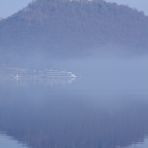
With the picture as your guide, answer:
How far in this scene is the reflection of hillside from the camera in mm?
11406

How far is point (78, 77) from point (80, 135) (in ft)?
82.8

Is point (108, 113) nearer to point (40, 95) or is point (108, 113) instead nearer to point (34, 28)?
point (40, 95)

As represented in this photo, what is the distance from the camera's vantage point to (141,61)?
47.2 meters

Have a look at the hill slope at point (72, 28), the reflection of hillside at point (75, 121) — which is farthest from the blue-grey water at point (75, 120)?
the hill slope at point (72, 28)

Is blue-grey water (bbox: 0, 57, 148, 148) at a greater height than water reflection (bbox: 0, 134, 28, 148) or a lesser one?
lesser

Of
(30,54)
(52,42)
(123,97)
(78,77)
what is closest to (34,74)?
(78,77)

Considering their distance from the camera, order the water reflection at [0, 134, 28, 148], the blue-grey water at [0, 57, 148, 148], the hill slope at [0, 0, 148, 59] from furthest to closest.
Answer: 1. the hill slope at [0, 0, 148, 59]
2. the blue-grey water at [0, 57, 148, 148]
3. the water reflection at [0, 134, 28, 148]

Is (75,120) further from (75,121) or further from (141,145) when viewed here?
(141,145)

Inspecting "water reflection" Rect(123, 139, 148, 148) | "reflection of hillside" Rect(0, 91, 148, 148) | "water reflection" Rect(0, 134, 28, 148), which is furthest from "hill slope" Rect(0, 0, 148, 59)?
"water reflection" Rect(123, 139, 148, 148)

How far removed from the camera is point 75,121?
45.7ft

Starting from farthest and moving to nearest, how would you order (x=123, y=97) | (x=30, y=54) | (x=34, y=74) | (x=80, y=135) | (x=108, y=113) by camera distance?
(x=30, y=54), (x=34, y=74), (x=123, y=97), (x=108, y=113), (x=80, y=135)

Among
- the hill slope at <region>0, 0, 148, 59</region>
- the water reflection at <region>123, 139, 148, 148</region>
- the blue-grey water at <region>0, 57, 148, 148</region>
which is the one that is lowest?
the hill slope at <region>0, 0, 148, 59</region>

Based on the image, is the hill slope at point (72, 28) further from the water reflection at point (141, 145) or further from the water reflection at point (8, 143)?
the water reflection at point (141, 145)

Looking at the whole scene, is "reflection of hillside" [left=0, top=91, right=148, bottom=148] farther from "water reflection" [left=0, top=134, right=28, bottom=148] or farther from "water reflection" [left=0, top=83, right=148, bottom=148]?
"water reflection" [left=0, top=134, right=28, bottom=148]
